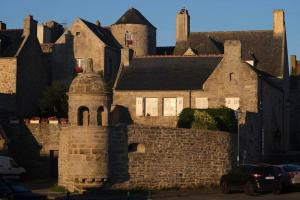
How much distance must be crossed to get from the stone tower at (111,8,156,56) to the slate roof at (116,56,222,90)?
15352mm

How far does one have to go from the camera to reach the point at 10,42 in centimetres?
5831

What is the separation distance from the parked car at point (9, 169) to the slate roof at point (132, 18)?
107 feet

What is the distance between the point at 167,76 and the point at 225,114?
346 inches

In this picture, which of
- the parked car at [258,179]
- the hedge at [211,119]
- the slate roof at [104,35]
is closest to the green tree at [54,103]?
the slate roof at [104,35]

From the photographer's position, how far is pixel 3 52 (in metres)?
57.4

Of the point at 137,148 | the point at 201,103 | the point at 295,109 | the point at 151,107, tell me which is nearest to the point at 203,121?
the point at 201,103

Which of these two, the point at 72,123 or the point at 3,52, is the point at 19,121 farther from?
the point at 72,123

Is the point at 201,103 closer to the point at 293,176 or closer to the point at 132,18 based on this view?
the point at 293,176

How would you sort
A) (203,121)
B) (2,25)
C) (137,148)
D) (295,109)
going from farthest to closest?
(295,109) < (2,25) < (203,121) < (137,148)

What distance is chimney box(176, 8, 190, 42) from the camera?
230 ft

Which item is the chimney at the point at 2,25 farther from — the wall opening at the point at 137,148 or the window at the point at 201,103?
the wall opening at the point at 137,148

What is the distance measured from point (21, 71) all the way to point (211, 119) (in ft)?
58.3

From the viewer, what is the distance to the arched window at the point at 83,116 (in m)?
34.9

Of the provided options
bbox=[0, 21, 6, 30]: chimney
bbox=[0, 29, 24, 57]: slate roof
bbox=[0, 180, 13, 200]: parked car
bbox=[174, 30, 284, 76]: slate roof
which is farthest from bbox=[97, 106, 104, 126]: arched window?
bbox=[0, 21, 6, 30]: chimney
